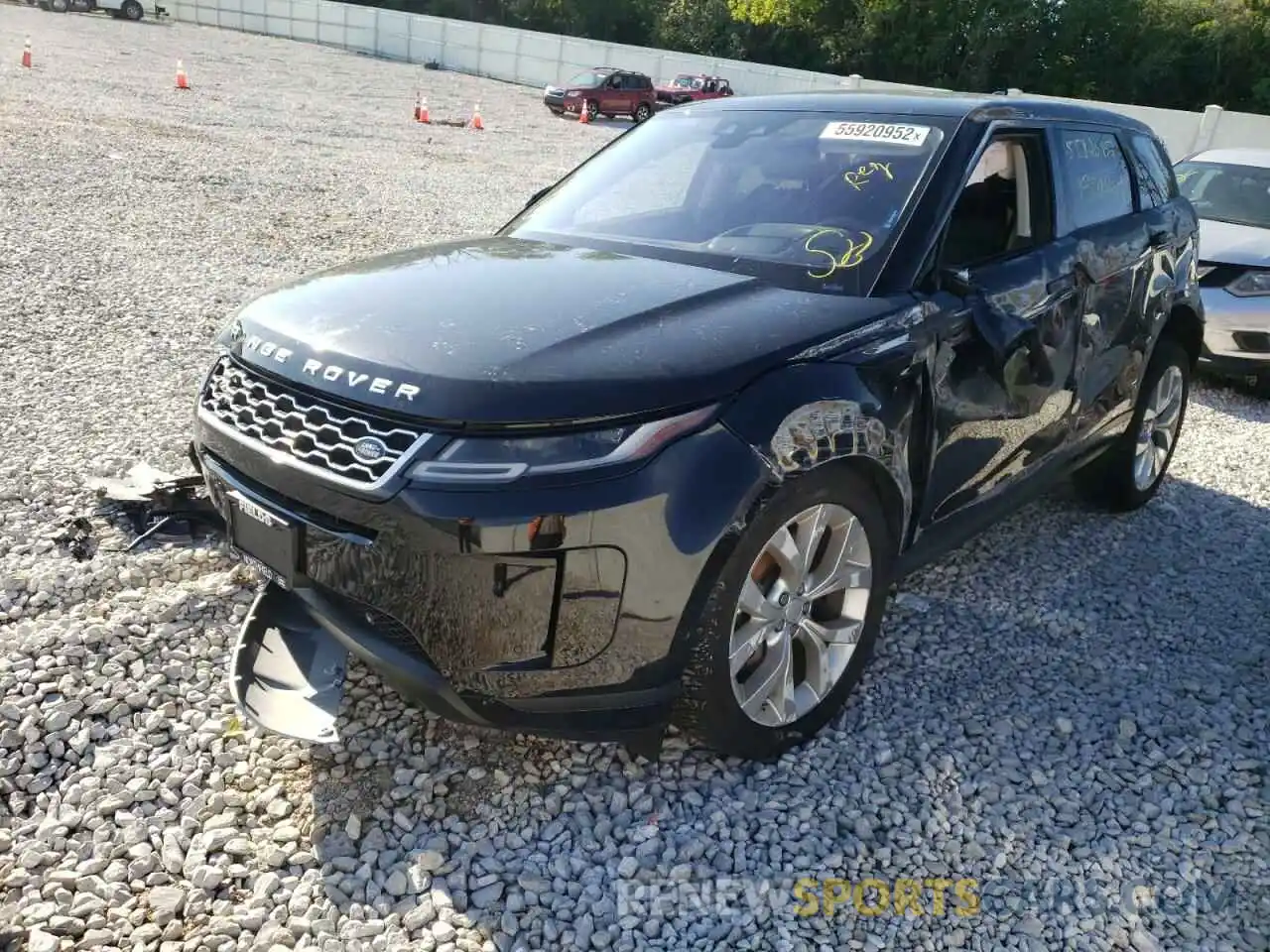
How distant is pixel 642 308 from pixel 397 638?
3.49 ft

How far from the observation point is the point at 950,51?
1667 inches

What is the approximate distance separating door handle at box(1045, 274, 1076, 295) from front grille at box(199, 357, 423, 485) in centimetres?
248

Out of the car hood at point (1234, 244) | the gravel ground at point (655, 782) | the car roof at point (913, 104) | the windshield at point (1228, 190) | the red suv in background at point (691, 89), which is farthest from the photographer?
the red suv in background at point (691, 89)

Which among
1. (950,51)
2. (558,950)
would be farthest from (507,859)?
(950,51)

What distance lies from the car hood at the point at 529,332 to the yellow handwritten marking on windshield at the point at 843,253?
172 mm

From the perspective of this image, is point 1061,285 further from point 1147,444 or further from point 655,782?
point 655,782

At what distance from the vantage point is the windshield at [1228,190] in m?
8.38

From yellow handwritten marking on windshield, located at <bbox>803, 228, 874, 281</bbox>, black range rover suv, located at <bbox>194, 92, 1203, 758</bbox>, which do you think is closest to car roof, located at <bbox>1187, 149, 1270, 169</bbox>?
black range rover suv, located at <bbox>194, 92, 1203, 758</bbox>

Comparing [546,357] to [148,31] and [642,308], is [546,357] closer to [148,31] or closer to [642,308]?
[642,308]

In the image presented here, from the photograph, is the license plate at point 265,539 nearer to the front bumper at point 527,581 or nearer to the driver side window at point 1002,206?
the front bumper at point 527,581

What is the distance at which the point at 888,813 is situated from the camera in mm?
2805

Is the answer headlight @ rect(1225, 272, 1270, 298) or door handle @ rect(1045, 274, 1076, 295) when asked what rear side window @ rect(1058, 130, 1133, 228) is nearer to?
door handle @ rect(1045, 274, 1076, 295)

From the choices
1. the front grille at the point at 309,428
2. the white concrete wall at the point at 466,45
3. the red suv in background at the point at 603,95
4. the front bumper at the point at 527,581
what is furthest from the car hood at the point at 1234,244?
the white concrete wall at the point at 466,45

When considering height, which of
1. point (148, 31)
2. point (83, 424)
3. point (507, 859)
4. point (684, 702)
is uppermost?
point (684, 702)
